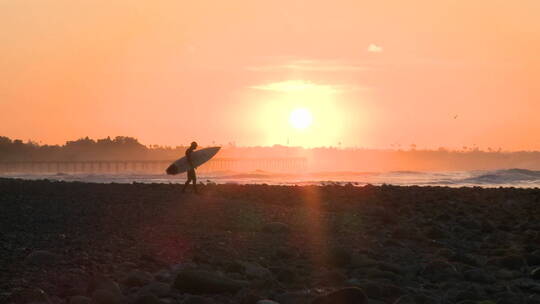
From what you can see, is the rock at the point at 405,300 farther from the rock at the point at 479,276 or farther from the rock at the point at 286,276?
the rock at the point at 479,276

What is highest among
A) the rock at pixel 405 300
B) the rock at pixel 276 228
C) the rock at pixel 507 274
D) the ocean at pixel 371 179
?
the ocean at pixel 371 179

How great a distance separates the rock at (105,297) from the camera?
29.7ft

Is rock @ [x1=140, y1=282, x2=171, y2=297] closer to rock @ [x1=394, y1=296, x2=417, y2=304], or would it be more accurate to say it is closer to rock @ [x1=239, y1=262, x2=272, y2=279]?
rock @ [x1=239, y1=262, x2=272, y2=279]

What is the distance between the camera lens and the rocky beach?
9.99 m

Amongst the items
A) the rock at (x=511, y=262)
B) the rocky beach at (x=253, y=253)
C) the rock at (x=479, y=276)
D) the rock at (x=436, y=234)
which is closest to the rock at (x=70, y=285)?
the rocky beach at (x=253, y=253)

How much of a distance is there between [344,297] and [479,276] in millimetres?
3589

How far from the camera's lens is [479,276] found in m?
11.9

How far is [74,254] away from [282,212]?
9222 mm

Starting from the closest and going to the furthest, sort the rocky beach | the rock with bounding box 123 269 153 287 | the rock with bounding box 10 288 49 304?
1. the rock with bounding box 10 288 49 304
2. the rocky beach
3. the rock with bounding box 123 269 153 287

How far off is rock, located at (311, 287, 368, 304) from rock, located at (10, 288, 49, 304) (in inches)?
122

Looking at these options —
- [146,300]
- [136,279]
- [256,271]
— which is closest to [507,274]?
[256,271]

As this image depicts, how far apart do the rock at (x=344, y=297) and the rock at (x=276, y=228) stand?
23.3 ft

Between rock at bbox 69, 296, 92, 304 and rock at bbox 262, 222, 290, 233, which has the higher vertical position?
rock at bbox 262, 222, 290, 233

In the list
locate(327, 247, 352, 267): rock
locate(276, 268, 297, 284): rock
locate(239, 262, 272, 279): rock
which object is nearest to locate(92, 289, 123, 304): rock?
locate(239, 262, 272, 279): rock
